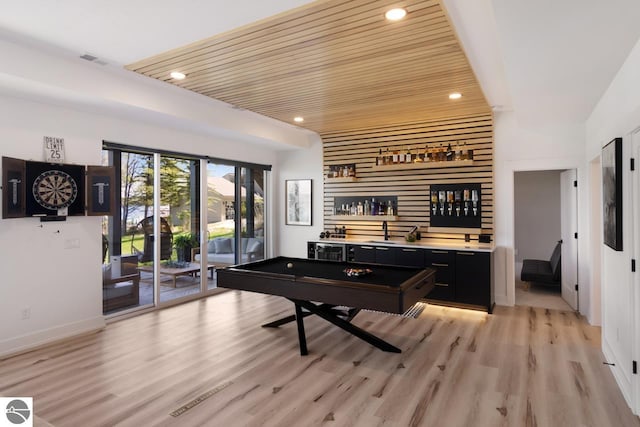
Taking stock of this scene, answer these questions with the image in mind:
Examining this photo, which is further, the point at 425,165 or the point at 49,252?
the point at 425,165

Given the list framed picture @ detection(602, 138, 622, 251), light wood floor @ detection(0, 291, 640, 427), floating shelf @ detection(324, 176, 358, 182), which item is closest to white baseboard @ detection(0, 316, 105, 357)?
light wood floor @ detection(0, 291, 640, 427)

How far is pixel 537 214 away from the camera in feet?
26.2

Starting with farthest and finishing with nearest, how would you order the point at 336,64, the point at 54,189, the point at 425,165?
1. the point at 425,165
2. the point at 54,189
3. the point at 336,64

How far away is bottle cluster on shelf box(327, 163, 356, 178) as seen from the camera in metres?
6.95

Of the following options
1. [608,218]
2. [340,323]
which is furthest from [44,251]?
[608,218]

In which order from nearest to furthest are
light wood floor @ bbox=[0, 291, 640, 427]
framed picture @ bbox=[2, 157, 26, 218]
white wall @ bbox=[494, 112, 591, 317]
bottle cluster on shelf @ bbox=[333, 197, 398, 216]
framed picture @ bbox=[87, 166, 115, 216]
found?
light wood floor @ bbox=[0, 291, 640, 427] → framed picture @ bbox=[2, 157, 26, 218] → framed picture @ bbox=[87, 166, 115, 216] → white wall @ bbox=[494, 112, 591, 317] → bottle cluster on shelf @ bbox=[333, 197, 398, 216]

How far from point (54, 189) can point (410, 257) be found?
4.76 meters

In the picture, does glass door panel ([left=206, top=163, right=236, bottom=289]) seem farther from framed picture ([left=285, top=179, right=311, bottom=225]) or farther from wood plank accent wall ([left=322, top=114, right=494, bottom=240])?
wood plank accent wall ([left=322, top=114, right=494, bottom=240])

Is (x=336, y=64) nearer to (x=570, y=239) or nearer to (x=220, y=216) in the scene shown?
(x=220, y=216)

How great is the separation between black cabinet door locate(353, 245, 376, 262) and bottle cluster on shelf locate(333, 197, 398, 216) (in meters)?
0.73

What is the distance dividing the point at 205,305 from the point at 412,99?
14.1 ft

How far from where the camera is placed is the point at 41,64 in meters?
3.63

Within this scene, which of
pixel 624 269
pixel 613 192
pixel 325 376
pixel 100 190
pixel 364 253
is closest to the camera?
pixel 624 269

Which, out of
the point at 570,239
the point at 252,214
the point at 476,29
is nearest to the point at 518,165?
the point at 570,239
